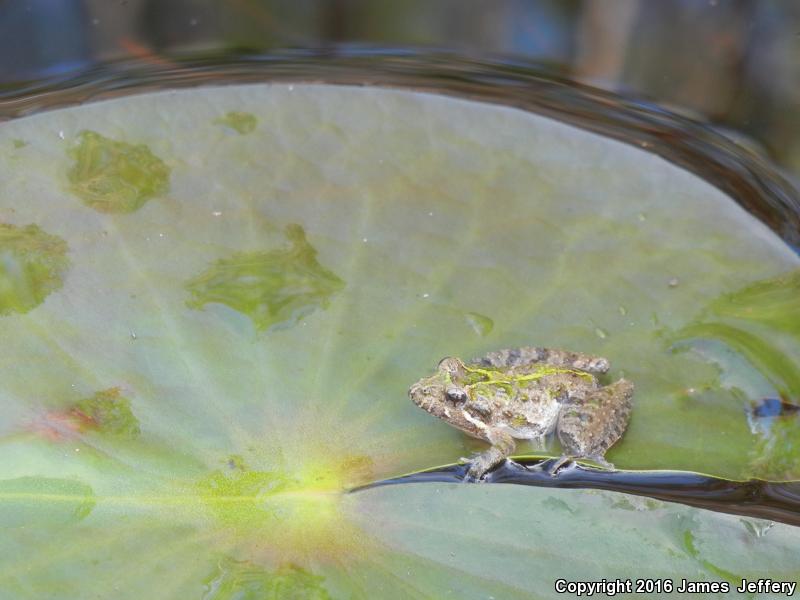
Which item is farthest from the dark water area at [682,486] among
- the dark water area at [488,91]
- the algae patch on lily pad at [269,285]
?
the dark water area at [488,91]

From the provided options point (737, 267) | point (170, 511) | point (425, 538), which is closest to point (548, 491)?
point (425, 538)

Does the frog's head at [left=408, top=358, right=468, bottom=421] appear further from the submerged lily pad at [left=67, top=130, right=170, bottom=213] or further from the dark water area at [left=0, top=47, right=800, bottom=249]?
the dark water area at [left=0, top=47, right=800, bottom=249]

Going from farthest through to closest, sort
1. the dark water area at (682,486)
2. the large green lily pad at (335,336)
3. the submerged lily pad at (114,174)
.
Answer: the submerged lily pad at (114,174) → the dark water area at (682,486) → the large green lily pad at (335,336)

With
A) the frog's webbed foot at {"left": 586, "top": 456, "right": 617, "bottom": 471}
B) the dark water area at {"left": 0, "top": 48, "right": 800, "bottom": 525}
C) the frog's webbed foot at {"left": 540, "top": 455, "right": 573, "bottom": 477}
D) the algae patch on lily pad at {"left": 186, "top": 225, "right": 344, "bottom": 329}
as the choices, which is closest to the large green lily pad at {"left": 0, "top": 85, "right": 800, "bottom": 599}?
the algae patch on lily pad at {"left": 186, "top": 225, "right": 344, "bottom": 329}

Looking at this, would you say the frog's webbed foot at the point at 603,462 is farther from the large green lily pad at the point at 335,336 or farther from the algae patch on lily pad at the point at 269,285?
the algae patch on lily pad at the point at 269,285

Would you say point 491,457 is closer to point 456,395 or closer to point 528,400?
point 456,395

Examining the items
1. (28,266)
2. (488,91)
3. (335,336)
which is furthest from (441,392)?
(488,91)
